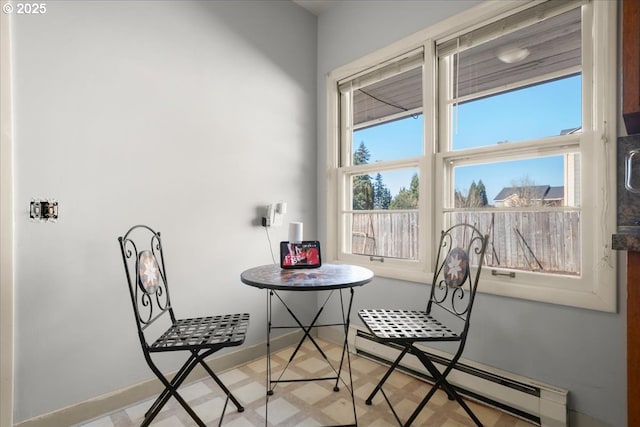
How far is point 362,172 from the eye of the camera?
8.95 feet

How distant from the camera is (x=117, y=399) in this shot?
1817 mm

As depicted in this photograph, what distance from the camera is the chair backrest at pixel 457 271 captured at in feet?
6.00

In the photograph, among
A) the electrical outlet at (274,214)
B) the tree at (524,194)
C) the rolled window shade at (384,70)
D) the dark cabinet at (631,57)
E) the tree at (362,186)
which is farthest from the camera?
the tree at (362,186)

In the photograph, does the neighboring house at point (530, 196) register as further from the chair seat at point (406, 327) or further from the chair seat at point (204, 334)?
the chair seat at point (204, 334)

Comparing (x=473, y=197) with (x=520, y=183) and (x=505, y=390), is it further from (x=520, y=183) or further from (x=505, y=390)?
(x=505, y=390)

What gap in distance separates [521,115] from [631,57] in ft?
2.47

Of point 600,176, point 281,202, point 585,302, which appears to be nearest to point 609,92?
point 600,176

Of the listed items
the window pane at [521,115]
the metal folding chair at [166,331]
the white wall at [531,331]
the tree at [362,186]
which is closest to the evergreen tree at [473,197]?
the window pane at [521,115]

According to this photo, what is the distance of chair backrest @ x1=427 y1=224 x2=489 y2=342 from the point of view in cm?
183

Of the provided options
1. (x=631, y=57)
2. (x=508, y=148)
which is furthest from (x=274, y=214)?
(x=631, y=57)

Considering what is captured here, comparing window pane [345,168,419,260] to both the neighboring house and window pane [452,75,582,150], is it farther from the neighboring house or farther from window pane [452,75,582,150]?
the neighboring house

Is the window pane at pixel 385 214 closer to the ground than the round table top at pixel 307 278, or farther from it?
farther from it

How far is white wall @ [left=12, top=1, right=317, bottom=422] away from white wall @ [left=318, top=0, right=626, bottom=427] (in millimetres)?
877

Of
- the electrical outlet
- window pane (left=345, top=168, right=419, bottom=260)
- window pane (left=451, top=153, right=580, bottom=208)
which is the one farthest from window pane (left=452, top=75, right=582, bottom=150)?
the electrical outlet
